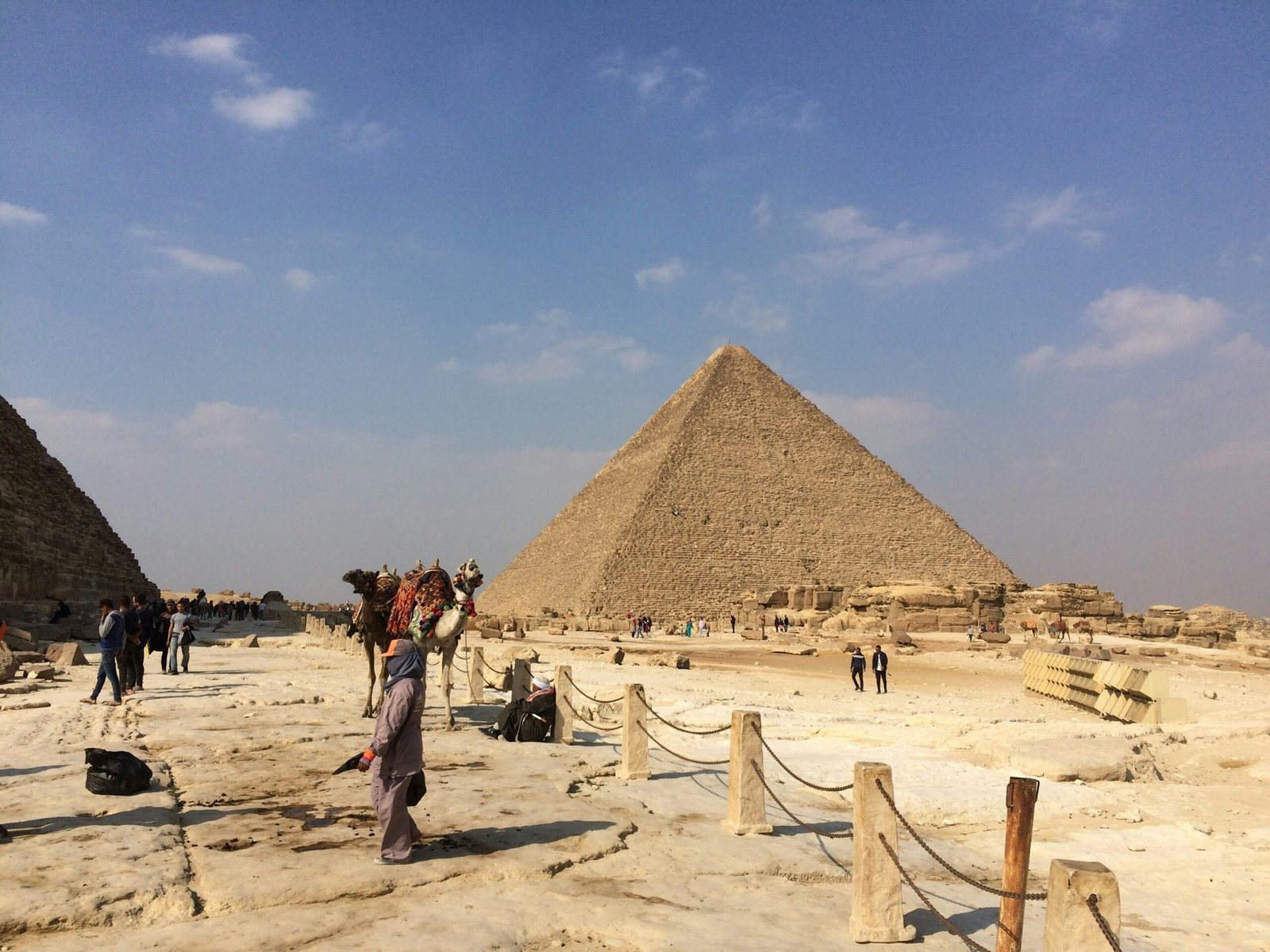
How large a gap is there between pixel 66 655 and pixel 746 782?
12723mm

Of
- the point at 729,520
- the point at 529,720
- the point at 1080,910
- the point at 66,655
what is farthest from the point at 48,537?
the point at 729,520

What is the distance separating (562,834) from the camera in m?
4.37

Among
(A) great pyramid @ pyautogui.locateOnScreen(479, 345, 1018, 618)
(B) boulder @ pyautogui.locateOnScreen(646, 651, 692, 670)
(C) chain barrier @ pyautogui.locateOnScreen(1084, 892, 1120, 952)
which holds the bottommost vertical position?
(B) boulder @ pyautogui.locateOnScreen(646, 651, 692, 670)

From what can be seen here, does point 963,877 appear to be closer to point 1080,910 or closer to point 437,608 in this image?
point 1080,910

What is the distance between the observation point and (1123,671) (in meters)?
11.0

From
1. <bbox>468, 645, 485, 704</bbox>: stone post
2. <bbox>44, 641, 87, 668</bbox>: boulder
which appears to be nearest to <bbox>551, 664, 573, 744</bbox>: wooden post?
<bbox>468, 645, 485, 704</bbox>: stone post

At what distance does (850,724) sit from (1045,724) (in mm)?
1959

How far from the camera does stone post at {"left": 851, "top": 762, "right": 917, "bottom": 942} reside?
132 inches

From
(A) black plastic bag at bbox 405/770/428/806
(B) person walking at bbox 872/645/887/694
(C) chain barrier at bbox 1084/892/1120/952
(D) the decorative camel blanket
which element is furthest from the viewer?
(B) person walking at bbox 872/645/887/694

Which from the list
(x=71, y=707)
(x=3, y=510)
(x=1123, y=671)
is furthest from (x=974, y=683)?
(x=3, y=510)

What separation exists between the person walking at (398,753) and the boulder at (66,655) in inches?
456

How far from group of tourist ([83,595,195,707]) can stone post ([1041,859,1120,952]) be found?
846cm

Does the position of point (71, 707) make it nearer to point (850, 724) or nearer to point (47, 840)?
point (47, 840)

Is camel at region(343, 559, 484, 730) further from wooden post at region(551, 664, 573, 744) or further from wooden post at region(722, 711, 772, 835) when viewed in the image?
wooden post at region(722, 711, 772, 835)
